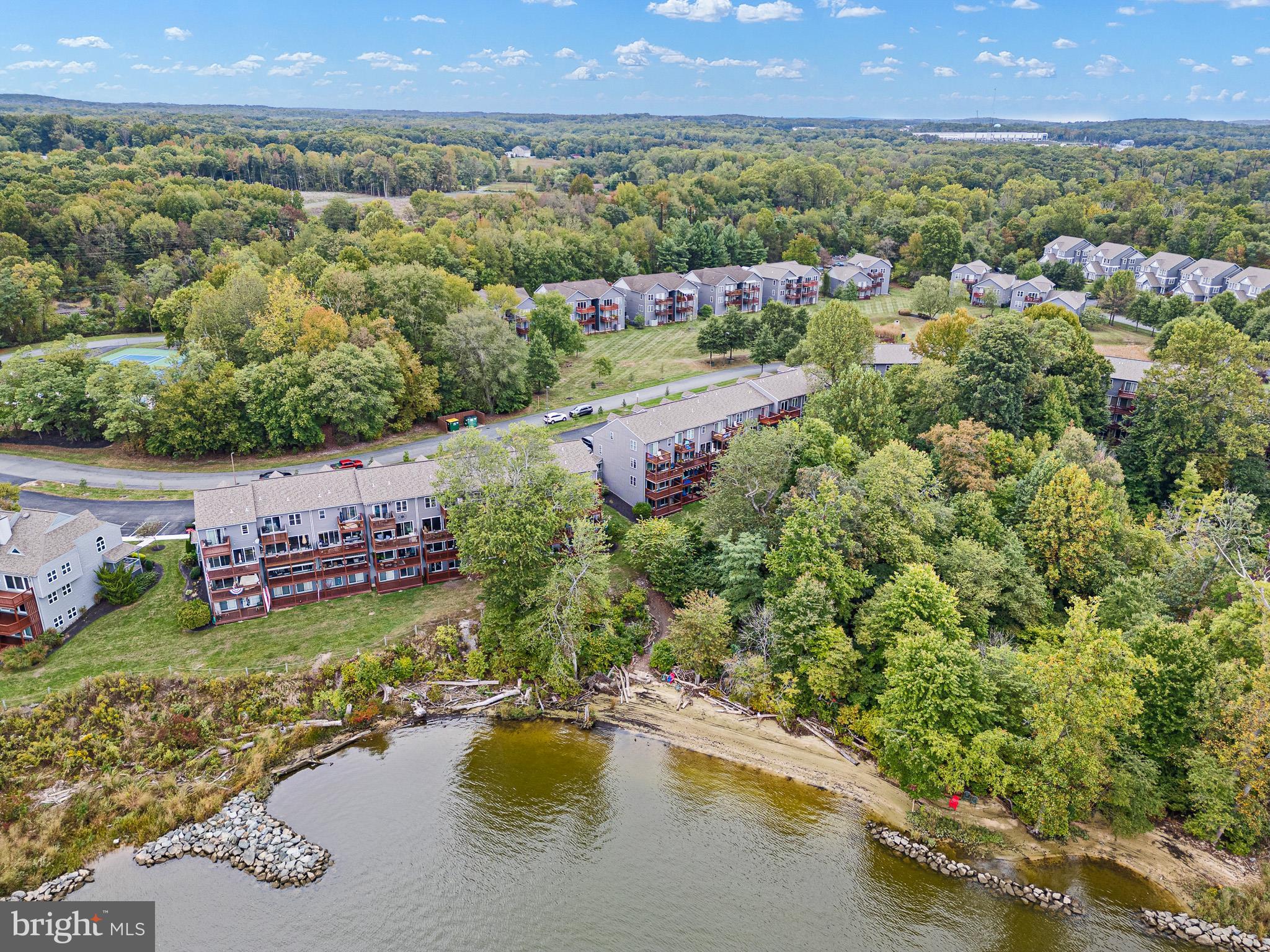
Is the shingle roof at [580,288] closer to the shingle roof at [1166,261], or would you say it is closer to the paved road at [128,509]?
the paved road at [128,509]

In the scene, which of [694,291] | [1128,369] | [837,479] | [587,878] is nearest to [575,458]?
[837,479]

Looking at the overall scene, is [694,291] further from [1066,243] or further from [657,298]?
[1066,243]

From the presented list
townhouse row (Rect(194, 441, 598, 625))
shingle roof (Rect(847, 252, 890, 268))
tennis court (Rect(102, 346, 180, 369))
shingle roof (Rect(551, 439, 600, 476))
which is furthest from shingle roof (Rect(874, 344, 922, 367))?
tennis court (Rect(102, 346, 180, 369))

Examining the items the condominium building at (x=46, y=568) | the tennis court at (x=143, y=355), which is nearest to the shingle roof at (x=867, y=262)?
the tennis court at (x=143, y=355)

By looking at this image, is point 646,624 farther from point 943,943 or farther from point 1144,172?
point 1144,172

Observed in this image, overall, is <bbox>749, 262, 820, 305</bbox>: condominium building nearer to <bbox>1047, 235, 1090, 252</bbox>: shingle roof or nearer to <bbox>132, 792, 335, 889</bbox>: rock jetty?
<bbox>1047, 235, 1090, 252</bbox>: shingle roof

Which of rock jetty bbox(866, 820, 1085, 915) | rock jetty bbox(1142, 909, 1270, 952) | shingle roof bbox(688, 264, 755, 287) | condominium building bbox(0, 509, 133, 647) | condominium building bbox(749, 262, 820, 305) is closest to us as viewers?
rock jetty bbox(1142, 909, 1270, 952)
